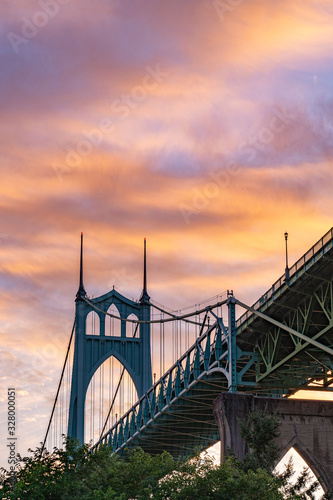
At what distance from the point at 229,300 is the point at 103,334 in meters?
41.1

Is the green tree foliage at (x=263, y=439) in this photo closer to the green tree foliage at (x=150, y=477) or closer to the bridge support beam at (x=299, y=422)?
the green tree foliage at (x=150, y=477)

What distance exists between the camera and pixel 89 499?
5253 cm

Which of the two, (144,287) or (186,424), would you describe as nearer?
(186,424)

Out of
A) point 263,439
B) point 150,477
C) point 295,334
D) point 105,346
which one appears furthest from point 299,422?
point 105,346

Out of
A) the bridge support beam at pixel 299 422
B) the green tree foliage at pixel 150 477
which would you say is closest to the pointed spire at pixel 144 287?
the bridge support beam at pixel 299 422

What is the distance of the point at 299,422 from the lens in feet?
241

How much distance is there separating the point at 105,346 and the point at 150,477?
56.4 meters

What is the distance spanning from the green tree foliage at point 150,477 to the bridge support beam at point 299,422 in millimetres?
7800

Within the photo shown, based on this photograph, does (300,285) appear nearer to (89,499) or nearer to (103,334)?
(89,499)

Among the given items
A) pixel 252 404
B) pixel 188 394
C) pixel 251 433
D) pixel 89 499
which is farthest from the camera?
pixel 188 394

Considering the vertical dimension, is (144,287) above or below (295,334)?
above

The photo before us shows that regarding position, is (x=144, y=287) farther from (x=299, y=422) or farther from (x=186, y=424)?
(x=299, y=422)

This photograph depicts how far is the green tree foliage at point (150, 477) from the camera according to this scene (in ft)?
175

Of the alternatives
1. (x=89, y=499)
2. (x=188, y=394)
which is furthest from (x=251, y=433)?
(x=188, y=394)
